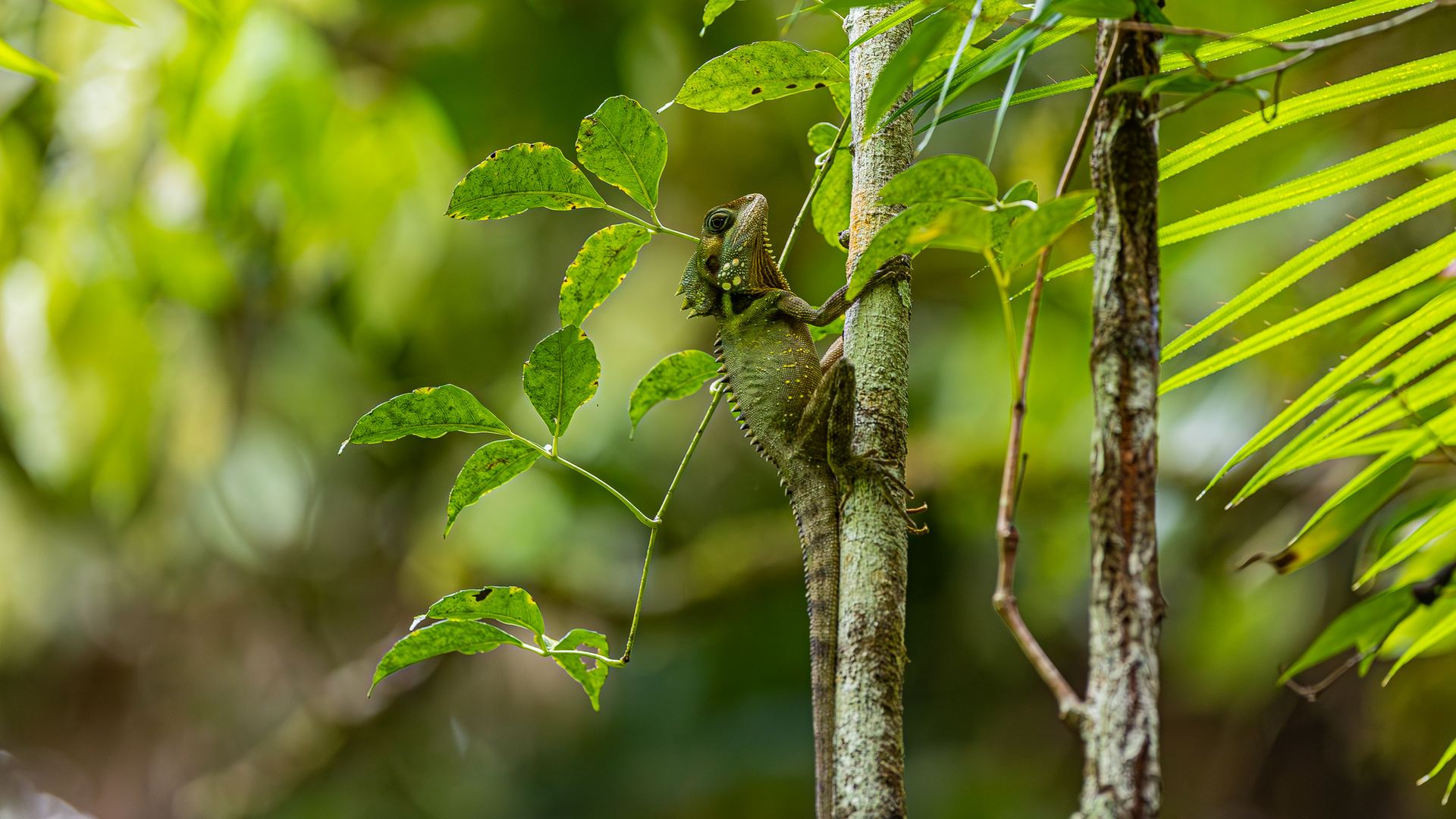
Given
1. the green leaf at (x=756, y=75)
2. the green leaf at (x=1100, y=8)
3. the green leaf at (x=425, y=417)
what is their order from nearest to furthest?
1. the green leaf at (x=1100, y=8)
2. the green leaf at (x=425, y=417)
3. the green leaf at (x=756, y=75)

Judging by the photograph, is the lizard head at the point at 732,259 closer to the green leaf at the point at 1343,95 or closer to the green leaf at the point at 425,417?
the green leaf at the point at 425,417

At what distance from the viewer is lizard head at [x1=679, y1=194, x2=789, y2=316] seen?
2.01 m

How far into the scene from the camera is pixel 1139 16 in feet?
2.62

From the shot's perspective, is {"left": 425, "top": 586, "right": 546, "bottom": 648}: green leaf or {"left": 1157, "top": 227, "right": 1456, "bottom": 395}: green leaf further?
{"left": 425, "top": 586, "right": 546, "bottom": 648}: green leaf

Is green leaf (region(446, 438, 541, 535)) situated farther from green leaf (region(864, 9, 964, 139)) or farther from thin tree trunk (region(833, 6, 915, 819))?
green leaf (region(864, 9, 964, 139))

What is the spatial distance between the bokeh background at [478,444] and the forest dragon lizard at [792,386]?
6.56 feet

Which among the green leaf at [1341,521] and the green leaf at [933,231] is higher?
the green leaf at [933,231]

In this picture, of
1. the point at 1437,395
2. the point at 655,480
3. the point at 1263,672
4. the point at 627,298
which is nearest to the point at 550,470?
the point at 655,480

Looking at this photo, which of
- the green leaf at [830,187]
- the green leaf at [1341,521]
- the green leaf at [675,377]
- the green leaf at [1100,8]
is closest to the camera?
the green leaf at [1100,8]

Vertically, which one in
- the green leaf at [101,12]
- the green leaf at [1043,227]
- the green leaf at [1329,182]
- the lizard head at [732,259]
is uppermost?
the lizard head at [732,259]

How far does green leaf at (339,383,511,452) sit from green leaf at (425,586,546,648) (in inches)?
7.4

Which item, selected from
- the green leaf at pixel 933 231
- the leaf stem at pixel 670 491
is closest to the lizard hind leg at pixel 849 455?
the leaf stem at pixel 670 491

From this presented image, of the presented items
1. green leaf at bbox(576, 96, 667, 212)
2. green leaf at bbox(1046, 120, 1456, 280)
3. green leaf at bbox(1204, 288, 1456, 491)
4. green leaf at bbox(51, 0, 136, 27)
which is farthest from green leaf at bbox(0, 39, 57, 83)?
green leaf at bbox(1204, 288, 1456, 491)

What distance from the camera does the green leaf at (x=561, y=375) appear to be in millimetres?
1126
